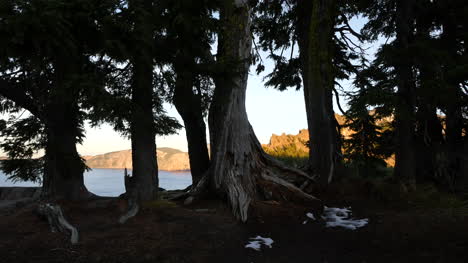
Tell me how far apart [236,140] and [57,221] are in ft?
15.5

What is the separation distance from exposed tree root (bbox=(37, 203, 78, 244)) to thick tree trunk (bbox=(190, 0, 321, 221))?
11.4ft

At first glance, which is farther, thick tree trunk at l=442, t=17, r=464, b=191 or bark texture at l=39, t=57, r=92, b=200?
thick tree trunk at l=442, t=17, r=464, b=191

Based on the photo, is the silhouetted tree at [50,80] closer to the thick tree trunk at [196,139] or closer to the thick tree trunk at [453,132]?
the thick tree trunk at [196,139]

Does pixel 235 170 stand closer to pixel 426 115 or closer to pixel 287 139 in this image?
pixel 426 115

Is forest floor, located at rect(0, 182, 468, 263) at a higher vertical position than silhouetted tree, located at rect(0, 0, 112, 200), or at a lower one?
lower

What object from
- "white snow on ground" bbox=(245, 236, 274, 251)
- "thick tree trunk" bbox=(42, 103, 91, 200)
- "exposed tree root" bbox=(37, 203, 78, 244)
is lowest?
"white snow on ground" bbox=(245, 236, 274, 251)

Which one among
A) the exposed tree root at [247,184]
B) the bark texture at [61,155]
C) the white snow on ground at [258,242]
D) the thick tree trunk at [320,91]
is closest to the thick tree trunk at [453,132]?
the thick tree trunk at [320,91]

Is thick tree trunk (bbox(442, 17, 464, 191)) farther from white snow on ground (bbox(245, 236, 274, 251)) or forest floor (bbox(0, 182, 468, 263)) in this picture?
white snow on ground (bbox(245, 236, 274, 251))

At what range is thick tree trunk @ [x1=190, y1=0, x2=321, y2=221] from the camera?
814 centimetres

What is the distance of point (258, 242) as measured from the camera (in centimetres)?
570

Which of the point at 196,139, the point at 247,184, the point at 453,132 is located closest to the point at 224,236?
the point at 247,184

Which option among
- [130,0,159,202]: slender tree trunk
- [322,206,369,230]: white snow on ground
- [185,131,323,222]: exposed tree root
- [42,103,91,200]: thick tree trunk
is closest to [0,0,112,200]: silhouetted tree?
[42,103,91,200]: thick tree trunk

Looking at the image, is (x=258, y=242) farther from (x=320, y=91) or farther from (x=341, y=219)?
(x=320, y=91)

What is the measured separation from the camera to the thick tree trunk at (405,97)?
32.2 ft
